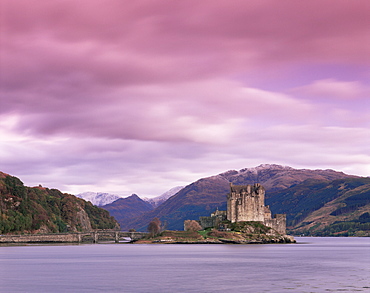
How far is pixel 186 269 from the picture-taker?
441 feet

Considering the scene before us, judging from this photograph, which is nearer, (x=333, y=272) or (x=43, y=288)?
(x=43, y=288)

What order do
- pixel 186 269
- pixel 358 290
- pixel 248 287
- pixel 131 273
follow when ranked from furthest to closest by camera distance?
pixel 186 269, pixel 131 273, pixel 248 287, pixel 358 290

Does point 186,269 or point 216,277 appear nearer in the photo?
point 216,277

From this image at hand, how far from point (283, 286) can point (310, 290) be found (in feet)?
22.0

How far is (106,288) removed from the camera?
94000mm

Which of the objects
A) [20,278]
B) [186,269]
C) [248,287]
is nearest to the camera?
[248,287]

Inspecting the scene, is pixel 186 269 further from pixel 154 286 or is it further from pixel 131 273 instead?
pixel 154 286

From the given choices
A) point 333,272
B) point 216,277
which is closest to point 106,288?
point 216,277

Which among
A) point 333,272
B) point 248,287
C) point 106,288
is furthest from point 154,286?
point 333,272

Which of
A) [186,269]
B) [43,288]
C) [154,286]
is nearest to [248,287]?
[154,286]

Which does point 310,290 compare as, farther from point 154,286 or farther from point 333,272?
point 333,272

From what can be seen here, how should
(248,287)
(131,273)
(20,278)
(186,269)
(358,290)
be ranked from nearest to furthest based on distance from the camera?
(358,290)
(248,287)
(20,278)
(131,273)
(186,269)

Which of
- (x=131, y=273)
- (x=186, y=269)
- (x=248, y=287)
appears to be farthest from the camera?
(x=186, y=269)

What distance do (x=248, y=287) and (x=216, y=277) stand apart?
1919 cm
